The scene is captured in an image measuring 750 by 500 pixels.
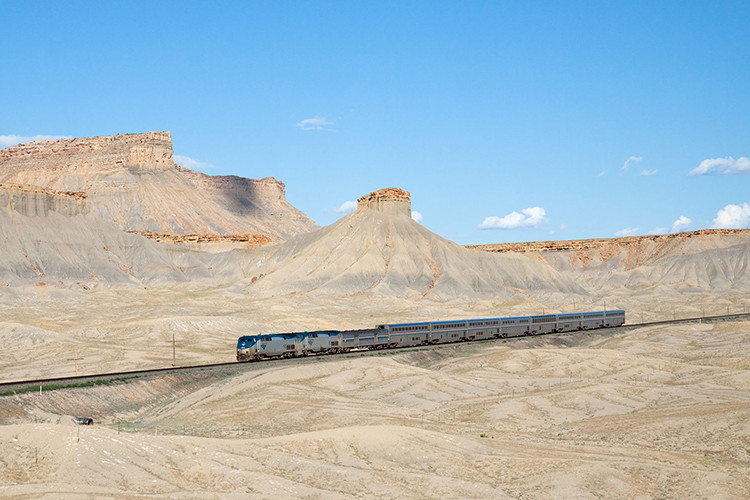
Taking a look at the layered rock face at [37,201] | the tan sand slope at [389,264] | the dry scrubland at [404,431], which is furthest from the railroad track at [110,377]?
the layered rock face at [37,201]

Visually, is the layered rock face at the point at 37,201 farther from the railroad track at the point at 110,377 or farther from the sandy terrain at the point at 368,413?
the railroad track at the point at 110,377

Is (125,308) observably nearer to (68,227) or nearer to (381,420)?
(68,227)

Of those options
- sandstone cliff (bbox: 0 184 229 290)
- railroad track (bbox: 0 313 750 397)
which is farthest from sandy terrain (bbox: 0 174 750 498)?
sandstone cliff (bbox: 0 184 229 290)

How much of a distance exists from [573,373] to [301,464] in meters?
35.3

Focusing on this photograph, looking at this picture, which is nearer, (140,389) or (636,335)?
(140,389)

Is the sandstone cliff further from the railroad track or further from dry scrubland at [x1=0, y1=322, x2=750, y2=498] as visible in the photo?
dry scrubland at [x1=0, y1=322, x2=750, y2=498]

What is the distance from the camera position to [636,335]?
89812 millimetres

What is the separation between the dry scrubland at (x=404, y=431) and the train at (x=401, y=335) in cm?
317

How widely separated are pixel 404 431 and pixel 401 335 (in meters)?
39.4

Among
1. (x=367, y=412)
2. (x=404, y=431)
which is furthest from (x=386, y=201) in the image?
(x=404, y=431)

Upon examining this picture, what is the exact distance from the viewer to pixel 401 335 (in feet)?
236

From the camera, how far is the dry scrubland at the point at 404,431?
26.3m

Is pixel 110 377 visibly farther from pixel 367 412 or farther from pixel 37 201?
pixel 37 201

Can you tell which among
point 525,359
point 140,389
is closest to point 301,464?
point 140,389
